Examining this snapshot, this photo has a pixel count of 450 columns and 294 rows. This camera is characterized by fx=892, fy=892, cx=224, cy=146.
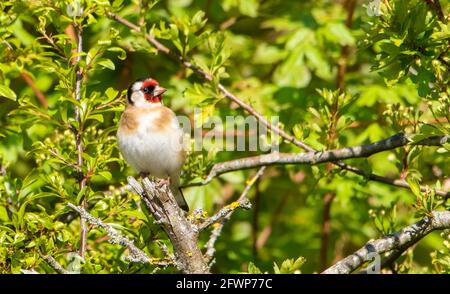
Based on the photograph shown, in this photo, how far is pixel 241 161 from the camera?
524 cm

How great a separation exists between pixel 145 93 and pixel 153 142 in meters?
0.44

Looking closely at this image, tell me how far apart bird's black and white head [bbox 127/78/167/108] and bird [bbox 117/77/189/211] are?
0.08m

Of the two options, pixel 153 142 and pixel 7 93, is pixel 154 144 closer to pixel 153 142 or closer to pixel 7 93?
pixel 153 142

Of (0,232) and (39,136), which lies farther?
(39,136)

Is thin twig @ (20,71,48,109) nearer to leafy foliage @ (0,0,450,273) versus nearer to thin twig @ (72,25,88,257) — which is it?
leafy foliage @ (0,0,450,273)

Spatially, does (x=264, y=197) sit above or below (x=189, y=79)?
below

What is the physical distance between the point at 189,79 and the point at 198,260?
2822 millimetres

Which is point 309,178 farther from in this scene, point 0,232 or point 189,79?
point 0,232

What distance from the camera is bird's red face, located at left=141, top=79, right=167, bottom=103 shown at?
5.73 meters

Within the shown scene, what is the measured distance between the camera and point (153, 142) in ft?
17.9

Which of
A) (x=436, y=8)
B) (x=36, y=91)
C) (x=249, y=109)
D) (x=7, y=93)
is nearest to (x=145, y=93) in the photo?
(x=249, y=109)

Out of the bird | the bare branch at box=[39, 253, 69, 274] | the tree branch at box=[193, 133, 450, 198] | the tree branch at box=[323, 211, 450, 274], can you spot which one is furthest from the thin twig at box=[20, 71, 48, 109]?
the tree branch at box=[323, 211, 450, 274]

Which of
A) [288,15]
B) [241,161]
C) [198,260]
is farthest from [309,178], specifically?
[198,260]
